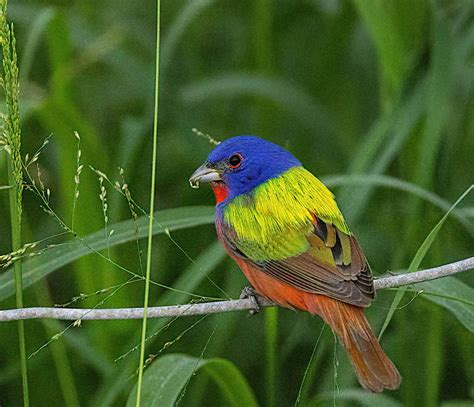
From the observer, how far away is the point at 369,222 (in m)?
3.78

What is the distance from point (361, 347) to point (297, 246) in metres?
0.36

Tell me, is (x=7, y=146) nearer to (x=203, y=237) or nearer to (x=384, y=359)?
(x=384, y=359)

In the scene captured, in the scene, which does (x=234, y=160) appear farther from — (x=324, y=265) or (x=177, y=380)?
(x=177, y=380)

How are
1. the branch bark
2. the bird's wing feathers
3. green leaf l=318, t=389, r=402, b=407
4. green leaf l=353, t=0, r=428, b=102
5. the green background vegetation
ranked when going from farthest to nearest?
green leaf l=353, t=0, r=428, b=102, the green background vegetation, green leaf l=318, t=389, r=402, b=407, the bird's wing feathers, the branch bark

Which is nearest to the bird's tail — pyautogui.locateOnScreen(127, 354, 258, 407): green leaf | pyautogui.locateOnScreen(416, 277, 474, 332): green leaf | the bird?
the bird

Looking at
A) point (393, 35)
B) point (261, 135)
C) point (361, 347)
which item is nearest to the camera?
point (361, 347)

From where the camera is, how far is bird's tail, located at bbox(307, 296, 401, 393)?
2.34 m


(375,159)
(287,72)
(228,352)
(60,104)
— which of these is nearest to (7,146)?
(60,104)

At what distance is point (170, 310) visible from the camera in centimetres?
204

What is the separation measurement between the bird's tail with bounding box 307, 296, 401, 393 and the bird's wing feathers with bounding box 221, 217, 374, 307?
0.07 metres

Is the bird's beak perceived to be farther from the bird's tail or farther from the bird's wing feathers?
the bird's tail

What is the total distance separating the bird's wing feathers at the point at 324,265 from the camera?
2.46 metres

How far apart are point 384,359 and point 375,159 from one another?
1154 mm

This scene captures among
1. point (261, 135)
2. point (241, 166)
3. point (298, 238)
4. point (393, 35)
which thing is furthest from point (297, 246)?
point (261, 135)
